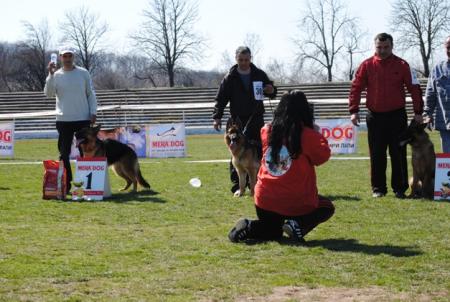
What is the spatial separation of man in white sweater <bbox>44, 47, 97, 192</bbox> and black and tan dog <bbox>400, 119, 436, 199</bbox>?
13.1 feet

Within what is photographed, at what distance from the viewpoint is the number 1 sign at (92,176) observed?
26.4 ft

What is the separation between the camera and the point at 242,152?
8.17 metres

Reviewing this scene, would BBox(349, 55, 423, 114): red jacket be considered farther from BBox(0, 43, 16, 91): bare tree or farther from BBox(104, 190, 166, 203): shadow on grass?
BBox(0, 43, 16, 91): bare tree

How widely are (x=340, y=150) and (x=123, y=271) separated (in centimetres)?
1272

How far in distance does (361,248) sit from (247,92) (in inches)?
148

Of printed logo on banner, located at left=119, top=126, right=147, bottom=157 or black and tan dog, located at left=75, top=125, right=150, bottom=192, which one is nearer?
black and tan dog, located at left=75, top=125, right=150, bottom=192

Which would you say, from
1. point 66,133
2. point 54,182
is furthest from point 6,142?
point 54,182

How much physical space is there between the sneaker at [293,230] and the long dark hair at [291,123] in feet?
1.62

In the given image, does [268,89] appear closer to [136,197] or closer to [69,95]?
[136,197]

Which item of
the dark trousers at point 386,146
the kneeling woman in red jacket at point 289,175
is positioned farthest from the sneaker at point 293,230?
the dark trousers at point 386,146

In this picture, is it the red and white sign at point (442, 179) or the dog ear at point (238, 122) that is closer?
the red and white sign at point (442, 179)

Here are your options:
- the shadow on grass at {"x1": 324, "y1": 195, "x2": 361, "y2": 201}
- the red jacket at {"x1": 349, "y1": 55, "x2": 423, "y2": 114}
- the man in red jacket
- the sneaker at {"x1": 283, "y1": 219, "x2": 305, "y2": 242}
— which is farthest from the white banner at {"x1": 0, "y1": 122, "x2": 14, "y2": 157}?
the sneaker at {"x1": 283, "y1": 219, "x2": 305, "y2": 242}

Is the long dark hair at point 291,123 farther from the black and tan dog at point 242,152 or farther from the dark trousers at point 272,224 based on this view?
the black and tan dog at point 242,152

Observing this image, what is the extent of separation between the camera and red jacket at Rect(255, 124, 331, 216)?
516 cm
